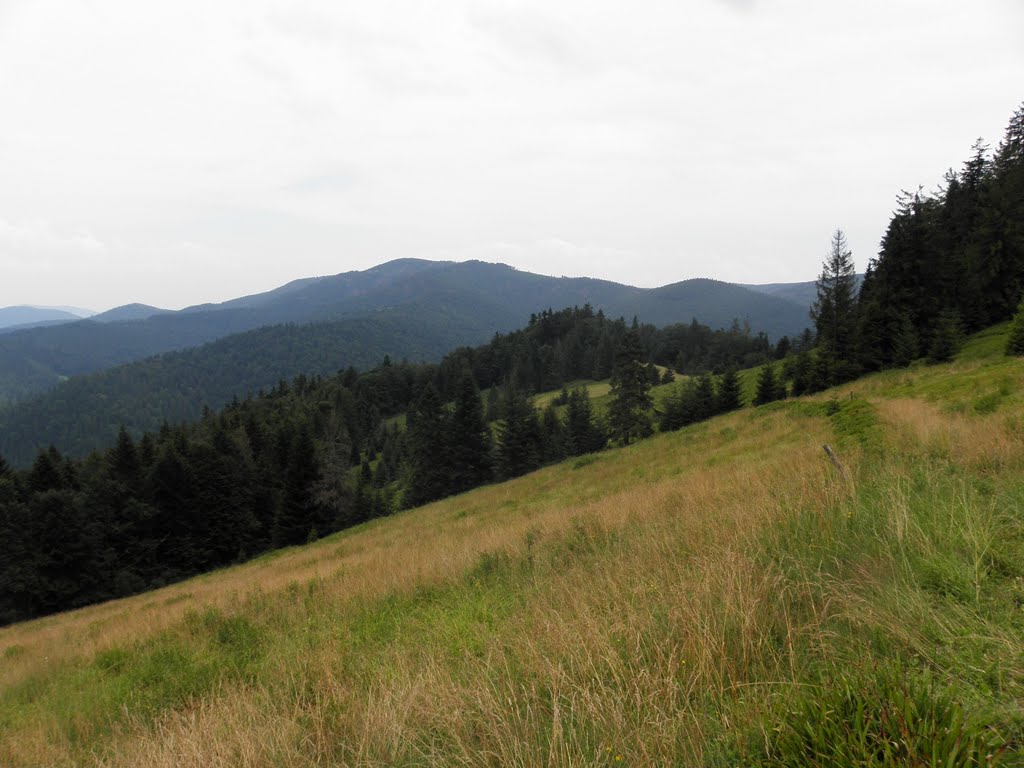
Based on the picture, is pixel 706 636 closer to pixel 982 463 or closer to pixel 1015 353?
pixel 982 463

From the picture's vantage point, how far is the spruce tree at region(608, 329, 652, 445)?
48125 mm

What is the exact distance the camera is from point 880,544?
375 cm

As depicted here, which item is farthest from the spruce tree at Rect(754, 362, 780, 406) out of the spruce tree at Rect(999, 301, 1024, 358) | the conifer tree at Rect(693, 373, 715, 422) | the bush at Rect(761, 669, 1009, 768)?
the bush at Rect(761, 669, 1009, 768)

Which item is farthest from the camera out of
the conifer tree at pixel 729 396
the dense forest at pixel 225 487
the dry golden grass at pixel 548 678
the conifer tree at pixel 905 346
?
the conifer tree at pixel 729 396

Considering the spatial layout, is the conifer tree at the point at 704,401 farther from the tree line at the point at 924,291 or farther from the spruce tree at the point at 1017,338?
the spruce tree at the point at 1017,338

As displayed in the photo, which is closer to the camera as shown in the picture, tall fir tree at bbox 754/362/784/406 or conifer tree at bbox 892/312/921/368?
conifer tree at bbox 892/312/921/368

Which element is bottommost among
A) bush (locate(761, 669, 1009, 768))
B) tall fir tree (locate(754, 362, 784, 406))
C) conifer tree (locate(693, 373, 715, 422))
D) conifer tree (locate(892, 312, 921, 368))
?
conifer tree (locate(693, 373, 715, 422))

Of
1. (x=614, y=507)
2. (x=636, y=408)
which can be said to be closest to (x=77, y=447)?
(x=636, y=408)

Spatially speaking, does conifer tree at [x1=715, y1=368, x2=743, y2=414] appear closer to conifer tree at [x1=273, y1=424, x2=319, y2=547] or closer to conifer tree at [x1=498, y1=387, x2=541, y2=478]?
conifer tree at [x1=498, y1=387, x2=541, y2=478]

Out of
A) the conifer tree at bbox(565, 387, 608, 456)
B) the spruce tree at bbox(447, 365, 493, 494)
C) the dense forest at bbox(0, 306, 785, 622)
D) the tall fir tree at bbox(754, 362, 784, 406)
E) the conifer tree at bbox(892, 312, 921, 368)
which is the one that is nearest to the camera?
the conifer tree at bbox(892, 312, 921, 368)

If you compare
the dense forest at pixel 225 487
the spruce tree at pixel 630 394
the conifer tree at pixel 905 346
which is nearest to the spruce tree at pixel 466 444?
the dense forest at pixel 225 487

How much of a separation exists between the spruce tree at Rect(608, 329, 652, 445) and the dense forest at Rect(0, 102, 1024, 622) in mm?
144

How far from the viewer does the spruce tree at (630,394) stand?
48.1m

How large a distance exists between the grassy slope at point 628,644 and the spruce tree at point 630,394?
4031 centimetres
